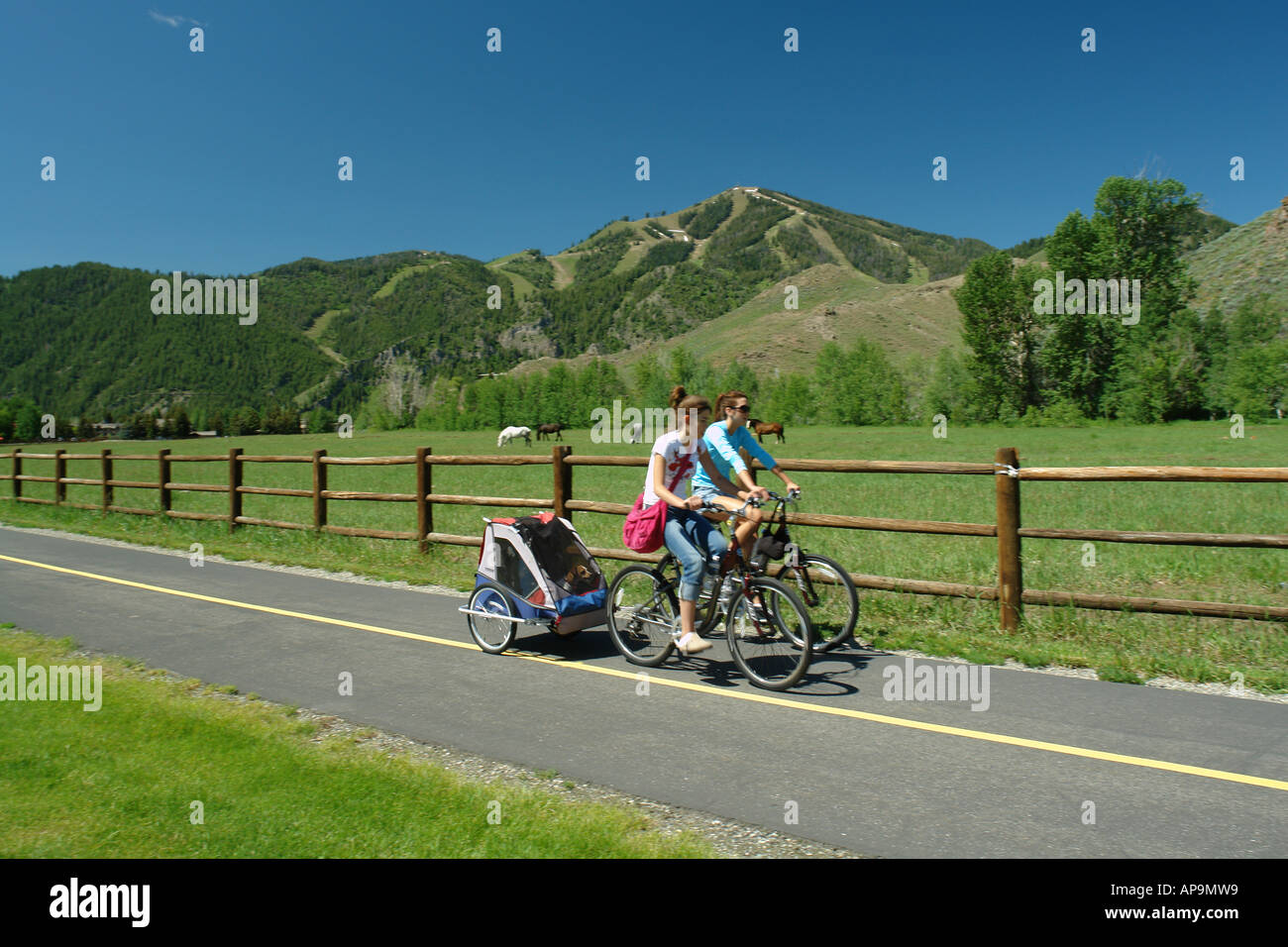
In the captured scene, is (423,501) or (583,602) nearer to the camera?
(583,602)

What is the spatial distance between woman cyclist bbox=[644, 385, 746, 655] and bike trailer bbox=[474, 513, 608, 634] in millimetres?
1142

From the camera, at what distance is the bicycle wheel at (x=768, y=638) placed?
257 inches

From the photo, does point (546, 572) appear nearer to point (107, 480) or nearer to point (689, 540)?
point (689, 540)

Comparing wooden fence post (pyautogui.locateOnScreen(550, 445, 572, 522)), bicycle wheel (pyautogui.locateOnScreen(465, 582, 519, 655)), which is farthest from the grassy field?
bicycle wheel (pyautogui.locateOnScreen(465, 582, 519, 655))

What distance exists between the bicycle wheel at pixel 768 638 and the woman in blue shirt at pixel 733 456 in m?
0.43

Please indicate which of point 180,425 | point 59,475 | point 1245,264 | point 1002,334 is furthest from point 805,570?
point 180,425

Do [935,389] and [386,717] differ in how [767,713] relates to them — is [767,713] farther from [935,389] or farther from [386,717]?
[935,389]

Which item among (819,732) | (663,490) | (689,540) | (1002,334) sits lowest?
(819,732)

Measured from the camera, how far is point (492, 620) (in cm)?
812

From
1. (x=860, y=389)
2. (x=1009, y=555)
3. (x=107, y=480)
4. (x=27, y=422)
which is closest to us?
(x=1009, y=555)

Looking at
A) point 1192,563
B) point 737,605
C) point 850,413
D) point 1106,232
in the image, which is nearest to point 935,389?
point 850,413

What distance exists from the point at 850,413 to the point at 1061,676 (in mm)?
100417

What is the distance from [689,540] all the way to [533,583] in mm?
1717

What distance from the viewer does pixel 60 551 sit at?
1562 centimetres
